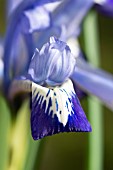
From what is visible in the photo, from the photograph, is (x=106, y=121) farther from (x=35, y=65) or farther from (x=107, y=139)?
(x=35, y=65)

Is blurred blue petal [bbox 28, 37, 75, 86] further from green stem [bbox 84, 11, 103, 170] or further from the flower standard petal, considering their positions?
green stem [bbox 84, 11, 103, 170]

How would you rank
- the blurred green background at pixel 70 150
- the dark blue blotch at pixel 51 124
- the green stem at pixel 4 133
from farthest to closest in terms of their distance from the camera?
1. the blurred green background at pixel 70 150
2. the green stem at pixel 4 133
3. the dark blue blotch at pixel 51 124

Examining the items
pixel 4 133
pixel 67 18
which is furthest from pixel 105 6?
pixel 4 133

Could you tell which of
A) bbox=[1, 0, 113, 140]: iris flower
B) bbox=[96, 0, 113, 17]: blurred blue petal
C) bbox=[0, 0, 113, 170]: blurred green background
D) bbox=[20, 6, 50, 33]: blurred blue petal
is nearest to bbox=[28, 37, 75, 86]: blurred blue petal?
bbox=[1, 0, 113, 140]: iris flower

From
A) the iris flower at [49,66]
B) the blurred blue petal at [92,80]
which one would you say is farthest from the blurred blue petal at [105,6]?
the blurred blue petal at [92,80]

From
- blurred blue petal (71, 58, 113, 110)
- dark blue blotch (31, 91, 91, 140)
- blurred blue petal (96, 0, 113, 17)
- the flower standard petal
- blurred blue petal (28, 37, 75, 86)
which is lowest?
dark blue blotch (31, 91, 91, 140)

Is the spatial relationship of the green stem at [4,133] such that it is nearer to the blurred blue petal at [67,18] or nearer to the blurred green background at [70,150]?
the blurred blue petal at [67,18]

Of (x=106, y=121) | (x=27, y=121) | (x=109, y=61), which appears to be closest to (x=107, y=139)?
(x=106, y=121)

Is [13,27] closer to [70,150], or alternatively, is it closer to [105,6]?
[105,6]
